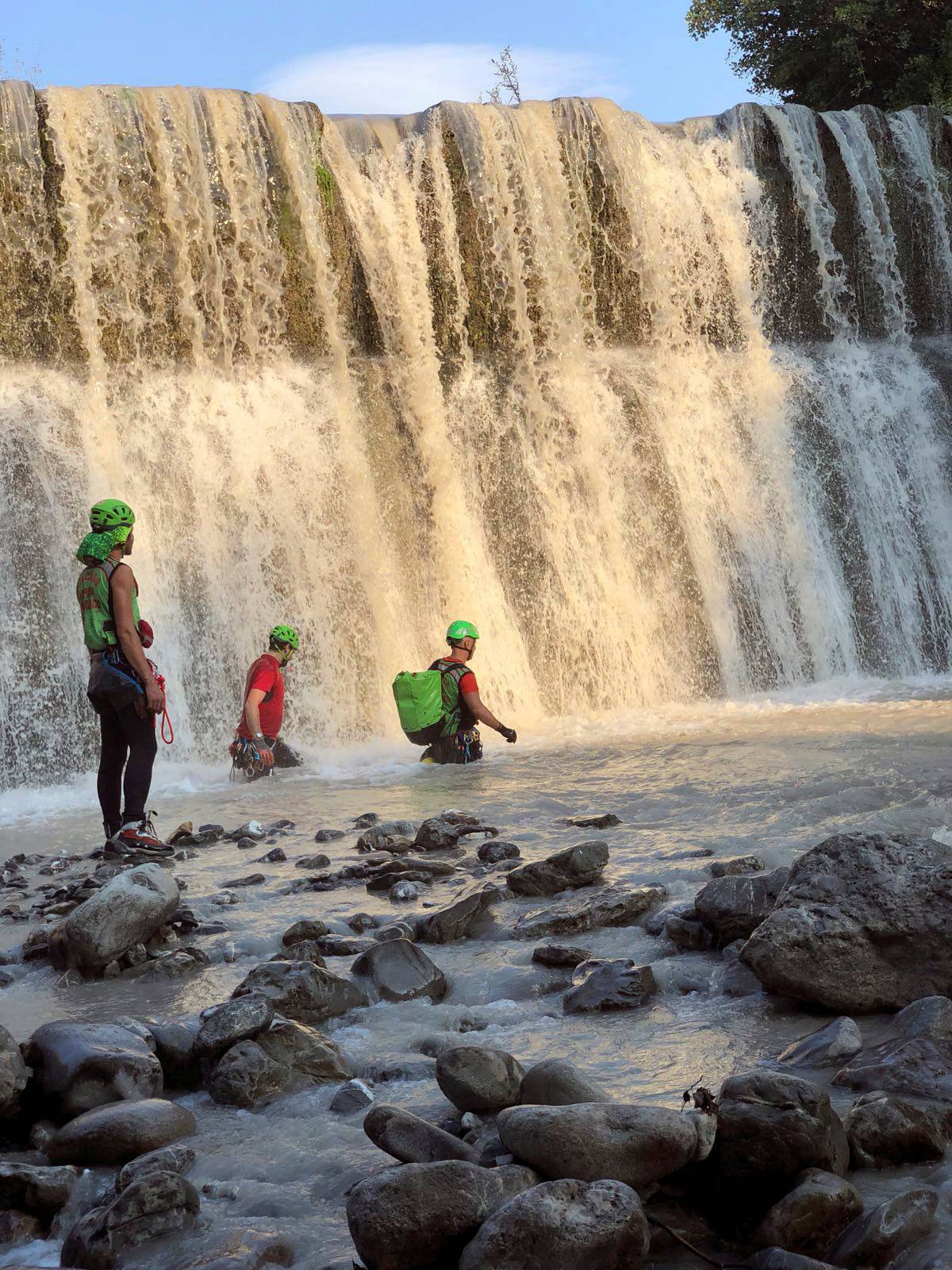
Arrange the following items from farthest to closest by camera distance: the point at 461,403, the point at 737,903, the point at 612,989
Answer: the point at 461,403 → the point at 737,903 → the point at 612,989

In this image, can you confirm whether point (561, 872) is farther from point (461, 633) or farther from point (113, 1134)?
A: point (461, 633)

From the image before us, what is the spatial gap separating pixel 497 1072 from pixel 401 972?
3.87ft

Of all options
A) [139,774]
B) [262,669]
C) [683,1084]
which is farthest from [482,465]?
[683,1084]

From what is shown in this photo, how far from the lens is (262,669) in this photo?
32.9ft

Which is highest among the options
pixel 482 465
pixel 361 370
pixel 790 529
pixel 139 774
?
pixel 361 370

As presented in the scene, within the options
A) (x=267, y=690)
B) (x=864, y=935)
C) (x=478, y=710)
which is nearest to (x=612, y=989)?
(x=864, y=935)

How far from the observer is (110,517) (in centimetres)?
705

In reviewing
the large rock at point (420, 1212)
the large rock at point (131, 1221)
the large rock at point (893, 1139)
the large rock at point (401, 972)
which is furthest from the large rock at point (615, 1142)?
the large rock at point (401, 972)

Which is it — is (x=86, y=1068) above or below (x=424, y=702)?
below

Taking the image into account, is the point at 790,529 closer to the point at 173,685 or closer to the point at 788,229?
the point at 788,229

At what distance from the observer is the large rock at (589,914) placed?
499 centimetres

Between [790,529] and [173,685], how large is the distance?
8.25 metres

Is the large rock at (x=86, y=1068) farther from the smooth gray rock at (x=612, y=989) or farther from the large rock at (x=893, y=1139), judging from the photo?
the large rock at (x=893, y=1139)

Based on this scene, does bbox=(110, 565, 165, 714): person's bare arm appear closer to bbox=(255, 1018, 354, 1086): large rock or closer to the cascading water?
bbox=(255, 1018, 354, 1086): large rock
